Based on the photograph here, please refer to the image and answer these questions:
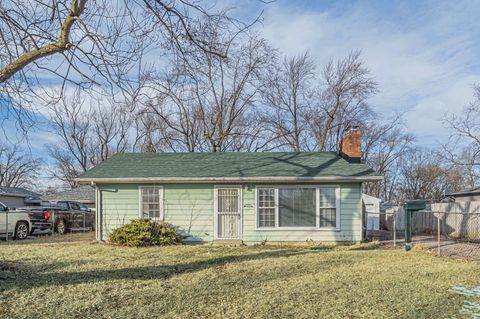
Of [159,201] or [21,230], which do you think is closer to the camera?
[159,201]

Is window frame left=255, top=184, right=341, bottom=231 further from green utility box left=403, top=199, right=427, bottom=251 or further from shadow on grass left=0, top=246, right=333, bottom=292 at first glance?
shadow on grass left=0, top=246, right=333, bottom=292

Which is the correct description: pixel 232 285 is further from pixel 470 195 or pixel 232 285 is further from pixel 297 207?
pixel 470 195

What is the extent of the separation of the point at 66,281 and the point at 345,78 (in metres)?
26.5

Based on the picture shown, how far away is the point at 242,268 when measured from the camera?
7863 mm

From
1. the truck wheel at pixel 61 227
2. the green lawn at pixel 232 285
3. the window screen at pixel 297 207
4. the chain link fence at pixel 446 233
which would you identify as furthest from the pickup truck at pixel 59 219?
the chain link fence at pixel 446 233

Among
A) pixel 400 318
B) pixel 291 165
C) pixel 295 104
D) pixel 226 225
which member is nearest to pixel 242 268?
pixel 400 318

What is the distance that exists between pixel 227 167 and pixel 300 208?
298cm

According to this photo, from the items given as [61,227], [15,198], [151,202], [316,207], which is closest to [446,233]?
[316,207]

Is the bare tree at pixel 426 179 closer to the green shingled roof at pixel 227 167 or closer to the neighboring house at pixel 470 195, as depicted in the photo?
the neighboring house at pixel 470 195

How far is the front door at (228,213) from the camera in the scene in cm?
1252

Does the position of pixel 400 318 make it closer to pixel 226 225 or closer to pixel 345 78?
pixel 226 225

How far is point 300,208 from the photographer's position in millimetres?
12391

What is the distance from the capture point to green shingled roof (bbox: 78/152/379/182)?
12.3 m

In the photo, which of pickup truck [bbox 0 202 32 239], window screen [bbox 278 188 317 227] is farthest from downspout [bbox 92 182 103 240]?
window screen [bbox 278 188 317 227]
